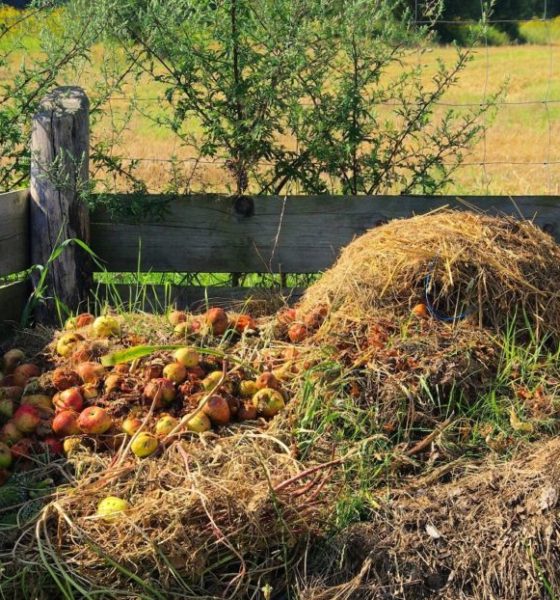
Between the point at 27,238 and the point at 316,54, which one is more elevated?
the point at 316,54

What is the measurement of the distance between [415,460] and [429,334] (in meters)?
0.58

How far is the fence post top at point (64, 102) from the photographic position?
460 cm

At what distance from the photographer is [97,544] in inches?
113

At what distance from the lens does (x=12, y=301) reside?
15.2 feet

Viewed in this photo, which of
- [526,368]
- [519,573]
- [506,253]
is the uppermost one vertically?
[506,253]

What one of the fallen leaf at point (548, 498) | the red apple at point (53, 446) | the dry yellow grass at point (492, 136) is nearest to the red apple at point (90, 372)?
the red apple at point (53, 446)

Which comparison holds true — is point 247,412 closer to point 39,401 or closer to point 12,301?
point 39,401

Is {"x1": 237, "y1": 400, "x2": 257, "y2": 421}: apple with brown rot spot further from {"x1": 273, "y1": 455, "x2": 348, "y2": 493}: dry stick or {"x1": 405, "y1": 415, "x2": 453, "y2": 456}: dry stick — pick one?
{"x1": 405, "y1": 415, "x2": 453, "y2": 456}: dry stick

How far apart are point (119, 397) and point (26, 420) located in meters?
0.37

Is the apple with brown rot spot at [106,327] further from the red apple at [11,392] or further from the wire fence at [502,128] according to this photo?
the wire fence at [502,128]

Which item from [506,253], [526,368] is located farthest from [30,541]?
[506,253]

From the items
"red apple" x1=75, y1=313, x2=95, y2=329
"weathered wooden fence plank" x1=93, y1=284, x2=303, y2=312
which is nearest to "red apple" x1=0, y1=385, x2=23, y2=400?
"red apple" x1=75, y1=313, x2=95, y2=329

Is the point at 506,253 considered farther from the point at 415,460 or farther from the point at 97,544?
the point at 97,544

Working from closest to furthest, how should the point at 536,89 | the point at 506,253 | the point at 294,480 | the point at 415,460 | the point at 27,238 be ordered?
the point at 294,480
the point at 415,460
the point at 506,253
the point at 27,238
the point at 536,89
